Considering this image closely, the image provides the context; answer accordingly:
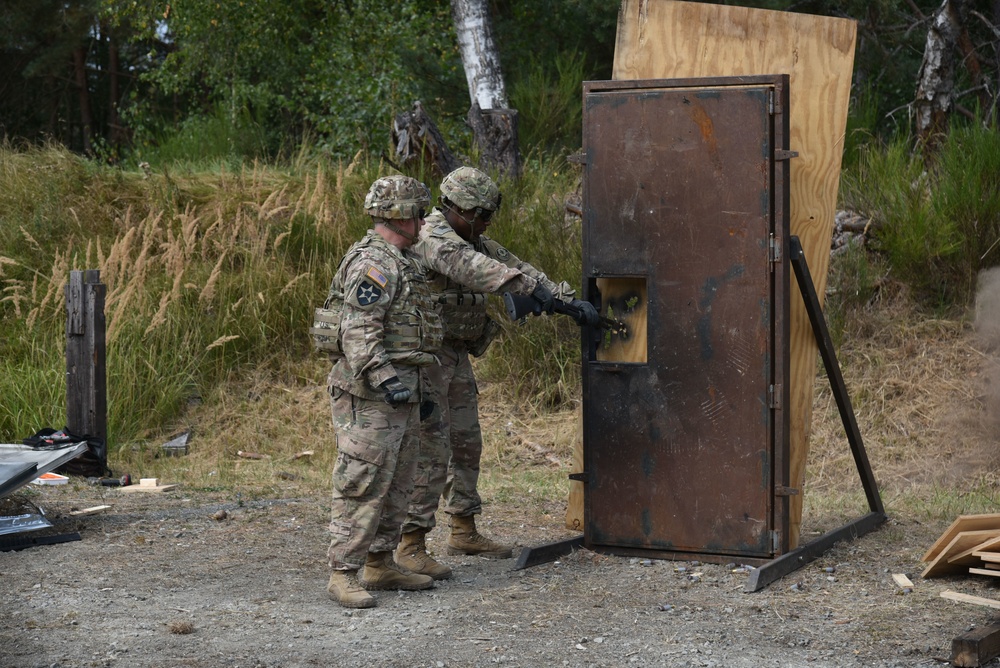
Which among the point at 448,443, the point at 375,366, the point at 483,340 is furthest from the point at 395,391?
the point at 483,340

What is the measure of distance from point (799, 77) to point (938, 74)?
15.4 ft

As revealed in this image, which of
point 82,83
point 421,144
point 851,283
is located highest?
point 82,83

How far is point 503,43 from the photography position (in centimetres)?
1324

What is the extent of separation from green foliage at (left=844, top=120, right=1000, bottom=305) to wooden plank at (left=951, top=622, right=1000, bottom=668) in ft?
15.8

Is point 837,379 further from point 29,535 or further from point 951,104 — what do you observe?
point 951,104

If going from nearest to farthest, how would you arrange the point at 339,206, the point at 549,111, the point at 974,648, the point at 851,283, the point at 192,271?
the point at 974,648
the point at 851,283
the point at 192,271
the point at 339,206
the point at 549,111

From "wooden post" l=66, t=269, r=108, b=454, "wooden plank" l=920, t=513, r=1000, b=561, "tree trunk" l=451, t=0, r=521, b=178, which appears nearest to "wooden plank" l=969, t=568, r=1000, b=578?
"wooden plank" l=920, t=513, r=1000, b=561

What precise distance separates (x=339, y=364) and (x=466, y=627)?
121 centimetres

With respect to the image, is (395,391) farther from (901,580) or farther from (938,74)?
(938,74)

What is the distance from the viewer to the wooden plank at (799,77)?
17.7ft

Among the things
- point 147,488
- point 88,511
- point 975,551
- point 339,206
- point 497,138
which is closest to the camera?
point 975,551

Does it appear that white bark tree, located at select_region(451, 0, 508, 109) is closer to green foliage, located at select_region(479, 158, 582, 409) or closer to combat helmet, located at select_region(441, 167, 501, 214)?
green foliage, located at select_region(479, 158, 582, 409)

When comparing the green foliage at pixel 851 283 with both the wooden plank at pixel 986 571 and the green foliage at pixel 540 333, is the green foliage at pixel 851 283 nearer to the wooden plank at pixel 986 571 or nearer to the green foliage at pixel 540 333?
the green foliage at pixel 540 333

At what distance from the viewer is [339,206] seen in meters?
10.1
